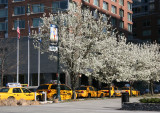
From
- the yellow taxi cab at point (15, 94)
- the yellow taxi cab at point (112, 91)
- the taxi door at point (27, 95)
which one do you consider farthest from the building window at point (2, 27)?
the yellow taxi cab at point (15, 94)

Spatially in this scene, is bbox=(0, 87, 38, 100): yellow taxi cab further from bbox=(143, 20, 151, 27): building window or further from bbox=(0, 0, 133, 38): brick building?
Answer: bbox=(143, 20, 151, 27): building window

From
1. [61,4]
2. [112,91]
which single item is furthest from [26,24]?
[112,91]

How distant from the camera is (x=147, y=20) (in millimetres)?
101375

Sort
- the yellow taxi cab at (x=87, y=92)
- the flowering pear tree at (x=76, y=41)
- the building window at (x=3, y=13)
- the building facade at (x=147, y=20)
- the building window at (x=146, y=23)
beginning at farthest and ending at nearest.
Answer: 1. the building window at (x=146, y=23)
2. the building facade at (x=147, y=20)
3. the building window at (x=3, y=13)
4. the yellow taxi cab at (x=87, y=92)
5. the flowering pear tree at (x=76, y=41)

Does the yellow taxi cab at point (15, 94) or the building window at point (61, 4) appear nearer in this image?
the yellow taxi cab at point (15, 94)

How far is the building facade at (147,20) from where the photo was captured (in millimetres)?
99062

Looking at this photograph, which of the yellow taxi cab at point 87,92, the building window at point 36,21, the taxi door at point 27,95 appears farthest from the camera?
the building window at point 36,21

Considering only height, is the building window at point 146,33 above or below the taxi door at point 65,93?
above

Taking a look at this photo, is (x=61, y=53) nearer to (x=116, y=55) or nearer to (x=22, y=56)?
(x=116, y=55)

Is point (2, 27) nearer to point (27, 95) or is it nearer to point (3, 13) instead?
point (3, 13)

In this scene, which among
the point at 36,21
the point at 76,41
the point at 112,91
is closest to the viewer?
the point at 76,41

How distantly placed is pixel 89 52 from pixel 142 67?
12325mm

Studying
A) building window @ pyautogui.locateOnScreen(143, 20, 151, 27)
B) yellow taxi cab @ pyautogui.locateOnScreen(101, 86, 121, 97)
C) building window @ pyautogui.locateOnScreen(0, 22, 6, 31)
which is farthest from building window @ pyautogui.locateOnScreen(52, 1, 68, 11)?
building window @ pyautogui.locateOnScreen(143, 20, 151, 27)

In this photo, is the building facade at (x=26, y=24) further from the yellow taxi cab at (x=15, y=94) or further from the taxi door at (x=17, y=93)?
the taxi door at (x=17, y=93)
